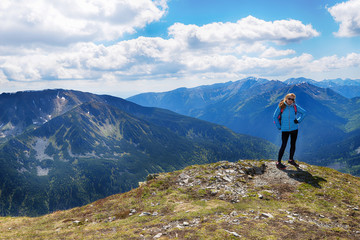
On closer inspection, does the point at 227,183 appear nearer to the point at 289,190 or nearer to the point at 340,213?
the point at 289,190

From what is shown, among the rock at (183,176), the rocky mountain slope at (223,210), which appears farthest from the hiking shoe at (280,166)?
the rock at (183,176)

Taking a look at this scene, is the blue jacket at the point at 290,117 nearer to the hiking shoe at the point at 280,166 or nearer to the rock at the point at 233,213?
the hiking shoe at the point at 280,166

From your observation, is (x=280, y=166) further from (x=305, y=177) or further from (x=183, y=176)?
(x=183, y=176)

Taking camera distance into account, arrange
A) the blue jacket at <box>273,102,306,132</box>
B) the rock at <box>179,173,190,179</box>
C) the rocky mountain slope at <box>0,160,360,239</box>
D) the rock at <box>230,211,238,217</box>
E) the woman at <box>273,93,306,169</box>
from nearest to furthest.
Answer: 1. the rocky mountain slope at <box>0,160,360,239</box>
2. the rock at <box>230,211,238,217</box>
3. the woman at <box>273,93,306,169</box>
4. the blue jacket at <box>273,102,306,132</box>
5. the rock at <box>179,173,190,179</box>

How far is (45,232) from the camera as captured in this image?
14.0 metres

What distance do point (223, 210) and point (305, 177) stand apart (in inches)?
383

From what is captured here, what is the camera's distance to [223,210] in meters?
14.0

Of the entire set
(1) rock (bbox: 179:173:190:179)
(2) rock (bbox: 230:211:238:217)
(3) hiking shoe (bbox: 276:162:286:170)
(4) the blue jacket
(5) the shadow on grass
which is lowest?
(1) rock (bbox: 179:173:190:179)

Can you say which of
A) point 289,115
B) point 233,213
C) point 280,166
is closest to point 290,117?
point 289,115

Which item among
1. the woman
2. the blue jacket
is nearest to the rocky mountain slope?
the woman

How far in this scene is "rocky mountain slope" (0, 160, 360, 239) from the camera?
1082cm

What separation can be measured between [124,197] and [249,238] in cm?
1276

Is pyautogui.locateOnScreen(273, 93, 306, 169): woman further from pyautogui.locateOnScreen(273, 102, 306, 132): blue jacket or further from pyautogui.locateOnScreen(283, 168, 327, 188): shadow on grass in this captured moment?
pyautogui.locateOnScreen(283, 168, 327, 188): shadow on grass

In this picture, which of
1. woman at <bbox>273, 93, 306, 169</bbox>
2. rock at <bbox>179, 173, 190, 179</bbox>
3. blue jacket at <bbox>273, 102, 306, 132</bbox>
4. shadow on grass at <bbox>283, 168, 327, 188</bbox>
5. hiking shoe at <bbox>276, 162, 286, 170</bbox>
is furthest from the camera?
rock at <bbox>179, 173, 190, 179</bbox>
